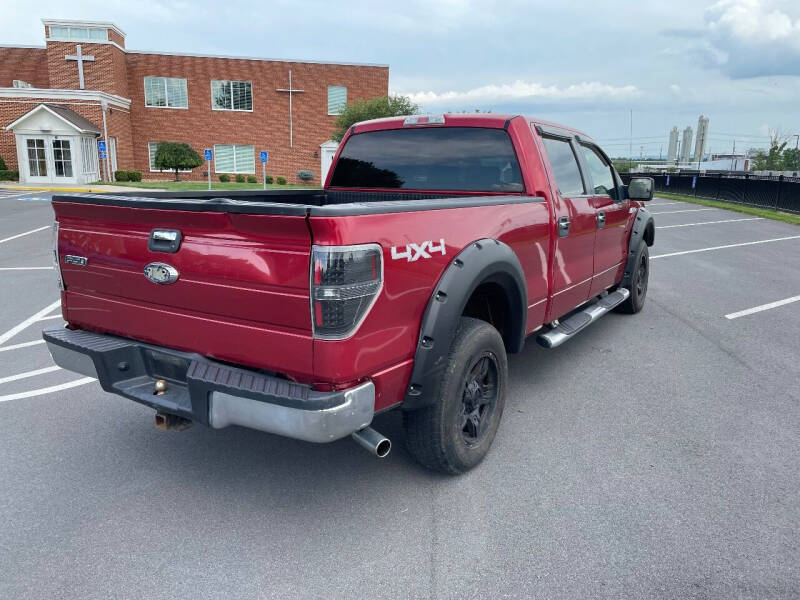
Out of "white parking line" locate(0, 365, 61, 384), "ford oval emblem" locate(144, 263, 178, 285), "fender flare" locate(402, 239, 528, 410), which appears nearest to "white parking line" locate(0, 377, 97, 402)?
"white parking line" locate(0, 365, 61, 384)

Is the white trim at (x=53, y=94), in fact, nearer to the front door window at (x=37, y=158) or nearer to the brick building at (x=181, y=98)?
the brick building at (x=181, y=98)

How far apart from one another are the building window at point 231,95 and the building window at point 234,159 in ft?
7.93

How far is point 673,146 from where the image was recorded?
145000 mm

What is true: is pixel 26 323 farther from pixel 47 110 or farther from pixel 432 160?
pixel 47 110

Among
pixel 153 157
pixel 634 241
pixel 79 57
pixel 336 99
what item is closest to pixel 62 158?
pixel 153 157

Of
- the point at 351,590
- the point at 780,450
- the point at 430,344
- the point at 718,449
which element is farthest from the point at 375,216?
the point at 780,450

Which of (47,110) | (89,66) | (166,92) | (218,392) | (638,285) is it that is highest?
(89,66)

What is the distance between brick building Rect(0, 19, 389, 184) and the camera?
34219 millimetres

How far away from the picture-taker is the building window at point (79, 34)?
114 ft

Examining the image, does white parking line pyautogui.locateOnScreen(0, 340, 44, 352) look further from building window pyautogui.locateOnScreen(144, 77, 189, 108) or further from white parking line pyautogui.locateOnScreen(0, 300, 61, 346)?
building window pyautogui.locateOnScreen(144, 77, 189, 108)

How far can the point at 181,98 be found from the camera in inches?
1491

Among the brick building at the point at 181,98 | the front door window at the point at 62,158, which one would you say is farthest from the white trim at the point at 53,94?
the front door window at the point at 62,158

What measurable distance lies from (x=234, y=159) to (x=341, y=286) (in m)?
39.1

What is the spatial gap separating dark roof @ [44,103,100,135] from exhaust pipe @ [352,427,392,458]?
3356 centimetres
